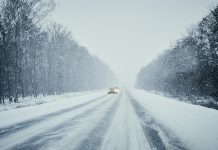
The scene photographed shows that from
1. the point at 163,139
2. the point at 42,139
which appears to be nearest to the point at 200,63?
the point at 163,139

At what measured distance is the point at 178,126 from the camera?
9.87 meters

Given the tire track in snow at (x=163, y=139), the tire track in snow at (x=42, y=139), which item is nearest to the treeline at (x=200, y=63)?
the tire track in snow at (x=163, y=139)

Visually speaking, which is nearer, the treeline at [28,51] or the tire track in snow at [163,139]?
the tire track in snow at [163,139]

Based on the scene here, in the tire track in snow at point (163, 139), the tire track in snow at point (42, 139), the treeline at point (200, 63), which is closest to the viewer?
the tire track in snow at point (42, 139)

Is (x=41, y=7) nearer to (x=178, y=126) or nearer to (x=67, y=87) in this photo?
(x=178, y=126)

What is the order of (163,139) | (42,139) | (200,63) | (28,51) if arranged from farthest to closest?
1. (28,51)
2. (200,63)
3. (163,139)
4. (42,139)

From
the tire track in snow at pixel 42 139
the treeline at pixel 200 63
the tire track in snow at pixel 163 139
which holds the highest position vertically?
the treeline at pixel 200 63

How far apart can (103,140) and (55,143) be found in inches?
57.1

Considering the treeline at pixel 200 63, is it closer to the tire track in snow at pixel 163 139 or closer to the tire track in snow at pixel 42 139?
the tire track in snow at pixel 163 139

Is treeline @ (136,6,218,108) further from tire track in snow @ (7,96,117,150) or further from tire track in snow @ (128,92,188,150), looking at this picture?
tire track in snow @ (7,96,117,150)

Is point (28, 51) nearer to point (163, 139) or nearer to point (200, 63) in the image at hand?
point (200, 63)

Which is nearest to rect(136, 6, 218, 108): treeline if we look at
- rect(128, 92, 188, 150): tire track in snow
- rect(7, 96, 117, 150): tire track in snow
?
rect(128, 92, 188, 150): tire track in snow

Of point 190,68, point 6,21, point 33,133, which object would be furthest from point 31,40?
point 33,133

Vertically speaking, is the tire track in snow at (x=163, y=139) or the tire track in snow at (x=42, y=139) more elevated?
the tire track in snow at (x=42, y=139)
